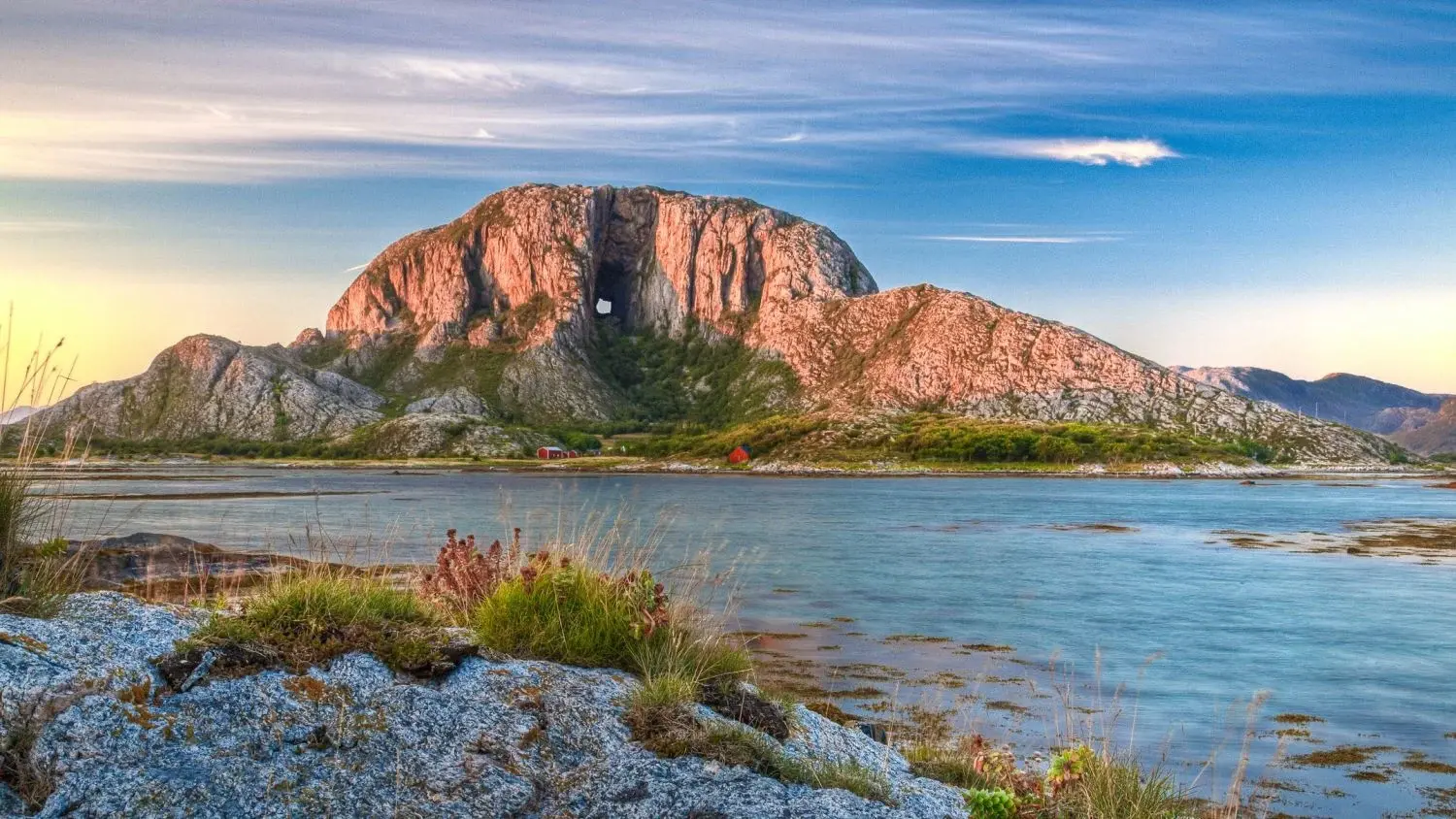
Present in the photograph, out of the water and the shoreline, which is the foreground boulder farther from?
the shoreline

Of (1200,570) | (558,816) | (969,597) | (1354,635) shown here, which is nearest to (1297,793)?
(558,816)

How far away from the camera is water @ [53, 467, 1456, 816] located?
57.8 feet

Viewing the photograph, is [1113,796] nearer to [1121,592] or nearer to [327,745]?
[327,745]

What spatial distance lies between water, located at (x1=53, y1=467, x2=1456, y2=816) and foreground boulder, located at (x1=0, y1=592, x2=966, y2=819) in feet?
6.56

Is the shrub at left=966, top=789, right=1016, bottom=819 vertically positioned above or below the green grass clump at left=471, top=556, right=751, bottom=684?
below

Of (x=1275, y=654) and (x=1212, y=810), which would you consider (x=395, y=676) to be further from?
(x=1275, y=654)

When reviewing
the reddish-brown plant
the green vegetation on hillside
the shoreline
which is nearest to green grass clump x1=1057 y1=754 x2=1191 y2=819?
the reddish-brown plant

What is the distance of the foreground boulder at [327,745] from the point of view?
644cm

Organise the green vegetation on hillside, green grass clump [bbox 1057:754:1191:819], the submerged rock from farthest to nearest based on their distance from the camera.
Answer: the green vegetation on hillside → the submerged rock → green grass clump [bbox 1057:754:1191:819]

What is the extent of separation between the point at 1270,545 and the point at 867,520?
25328 mm

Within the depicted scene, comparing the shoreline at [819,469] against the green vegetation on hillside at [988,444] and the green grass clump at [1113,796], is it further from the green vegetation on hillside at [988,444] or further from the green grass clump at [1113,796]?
the green grass clump at [1113,796]

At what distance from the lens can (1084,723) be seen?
16125 millimetres

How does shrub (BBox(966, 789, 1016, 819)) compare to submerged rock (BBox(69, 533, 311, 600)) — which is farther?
submerged rock (BBox(69, 533, 311, 600))

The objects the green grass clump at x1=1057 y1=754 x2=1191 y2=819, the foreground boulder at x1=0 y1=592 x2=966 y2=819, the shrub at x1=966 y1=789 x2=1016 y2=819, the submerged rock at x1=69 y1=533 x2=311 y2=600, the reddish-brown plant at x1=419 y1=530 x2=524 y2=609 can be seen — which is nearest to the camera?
the foreground boulder at x1=0 y1=592 x2=966 y2=819
